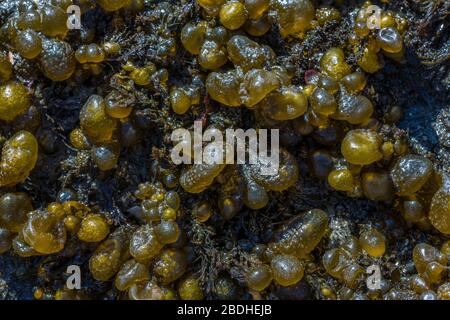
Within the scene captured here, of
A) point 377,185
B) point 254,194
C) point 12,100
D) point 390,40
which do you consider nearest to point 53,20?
point 12,100

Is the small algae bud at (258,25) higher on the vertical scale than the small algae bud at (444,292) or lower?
higher

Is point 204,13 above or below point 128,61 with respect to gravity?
above

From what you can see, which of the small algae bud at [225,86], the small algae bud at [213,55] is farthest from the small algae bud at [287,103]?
the small algae bud at [213,55]

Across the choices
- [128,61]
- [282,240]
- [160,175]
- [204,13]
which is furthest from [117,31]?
[282,240]

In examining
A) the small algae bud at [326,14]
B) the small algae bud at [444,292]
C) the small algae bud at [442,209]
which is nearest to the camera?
the small algae bud at [444,292]

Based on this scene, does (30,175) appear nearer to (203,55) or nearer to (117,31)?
(117,31)

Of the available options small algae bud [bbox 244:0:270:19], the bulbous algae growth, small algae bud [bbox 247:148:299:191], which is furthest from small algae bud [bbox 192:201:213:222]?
small algae bud [bbox 244:0:270:19]

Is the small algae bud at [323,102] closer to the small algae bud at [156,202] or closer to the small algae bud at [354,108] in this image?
the small algae bud at [354,108]
